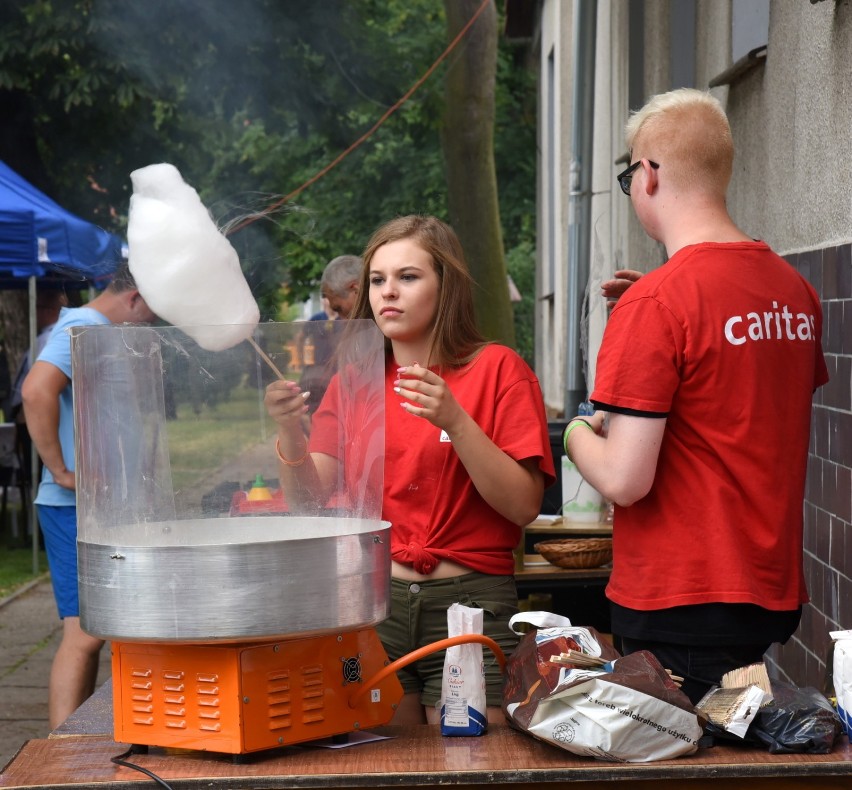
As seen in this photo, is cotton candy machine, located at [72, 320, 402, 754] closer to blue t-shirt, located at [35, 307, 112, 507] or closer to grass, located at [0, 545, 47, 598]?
blue t-shirt, located at [35, 307, 112, 507]

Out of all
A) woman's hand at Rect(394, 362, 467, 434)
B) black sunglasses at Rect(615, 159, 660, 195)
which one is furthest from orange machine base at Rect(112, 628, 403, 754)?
black sunglasses at Rect(615, 159, 660, 195)

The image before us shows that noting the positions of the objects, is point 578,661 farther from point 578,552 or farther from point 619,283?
point 578,552

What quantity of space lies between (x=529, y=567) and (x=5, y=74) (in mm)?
10661

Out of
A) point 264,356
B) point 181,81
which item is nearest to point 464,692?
point 264,356

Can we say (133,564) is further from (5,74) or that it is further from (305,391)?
(5,74)

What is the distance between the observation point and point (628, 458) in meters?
2.44

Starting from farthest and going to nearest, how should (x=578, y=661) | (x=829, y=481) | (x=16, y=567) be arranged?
(x=16, y=567)
(x=829, y=481)
(x=578, y=661)

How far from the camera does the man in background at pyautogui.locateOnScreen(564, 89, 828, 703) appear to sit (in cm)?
243

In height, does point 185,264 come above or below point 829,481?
above

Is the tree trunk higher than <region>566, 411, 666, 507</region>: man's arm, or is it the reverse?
the tree trunk

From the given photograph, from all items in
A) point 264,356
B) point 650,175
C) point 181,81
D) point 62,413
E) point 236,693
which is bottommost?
point 236,693

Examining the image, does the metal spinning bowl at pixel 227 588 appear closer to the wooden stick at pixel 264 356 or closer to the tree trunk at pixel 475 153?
the wooden stick at pixel 264 356

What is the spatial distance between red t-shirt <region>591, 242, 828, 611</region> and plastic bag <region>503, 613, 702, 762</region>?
0.80 feet

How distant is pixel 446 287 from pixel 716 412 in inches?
32.4
